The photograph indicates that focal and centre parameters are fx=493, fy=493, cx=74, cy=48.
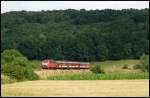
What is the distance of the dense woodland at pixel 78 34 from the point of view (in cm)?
4678

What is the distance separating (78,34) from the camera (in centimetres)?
7800

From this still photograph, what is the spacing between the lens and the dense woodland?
46.8 m

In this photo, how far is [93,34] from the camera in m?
69.1

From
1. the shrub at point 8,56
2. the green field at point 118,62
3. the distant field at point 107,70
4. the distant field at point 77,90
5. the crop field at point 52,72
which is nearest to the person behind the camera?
the distant field at point 77,90

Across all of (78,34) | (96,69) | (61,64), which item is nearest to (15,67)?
(61,64)

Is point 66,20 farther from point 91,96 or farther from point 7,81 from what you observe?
point 91,96

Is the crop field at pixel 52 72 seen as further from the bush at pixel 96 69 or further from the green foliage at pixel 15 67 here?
the green foliage at pixel 15 67

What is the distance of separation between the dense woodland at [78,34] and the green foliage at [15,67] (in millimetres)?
8559

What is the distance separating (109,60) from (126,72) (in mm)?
3993

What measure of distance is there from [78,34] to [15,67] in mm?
29707

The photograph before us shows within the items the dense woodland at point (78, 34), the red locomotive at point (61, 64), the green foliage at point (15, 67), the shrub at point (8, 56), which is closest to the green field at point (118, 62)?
the dense woodland at point (78, 34)

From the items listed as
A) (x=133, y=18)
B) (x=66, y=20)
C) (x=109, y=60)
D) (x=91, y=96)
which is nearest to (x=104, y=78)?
(x=109, y=60)

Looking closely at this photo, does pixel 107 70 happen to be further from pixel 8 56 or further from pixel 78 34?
pixel 78 34

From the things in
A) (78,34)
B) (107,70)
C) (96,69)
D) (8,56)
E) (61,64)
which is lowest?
(96,69)
